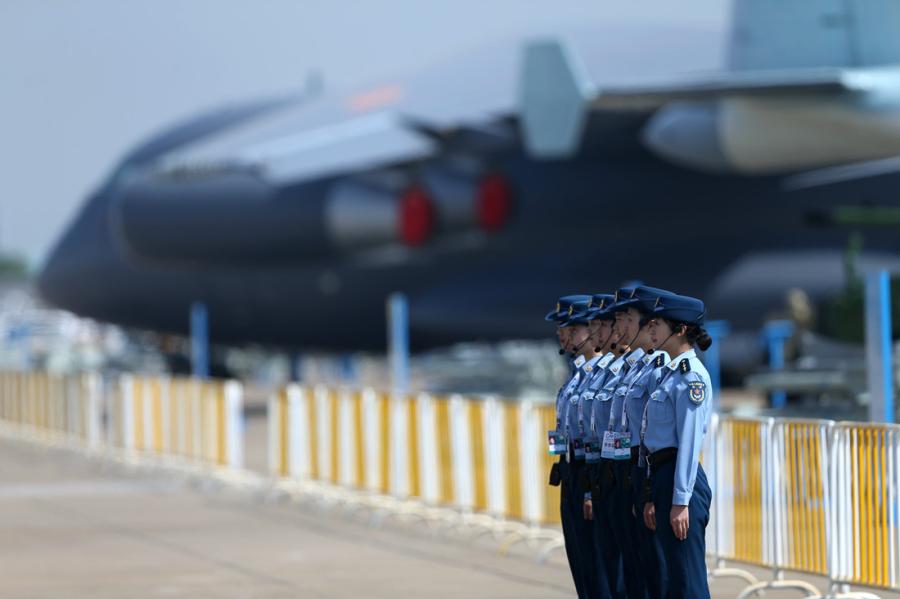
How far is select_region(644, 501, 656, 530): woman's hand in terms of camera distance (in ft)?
24.0

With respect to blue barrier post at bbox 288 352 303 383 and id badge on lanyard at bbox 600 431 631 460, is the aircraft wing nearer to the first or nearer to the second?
id badge on lanyard at bbox 600 431 631 460

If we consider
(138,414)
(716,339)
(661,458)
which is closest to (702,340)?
(661,458)

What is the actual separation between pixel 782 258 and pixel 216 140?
451 inches

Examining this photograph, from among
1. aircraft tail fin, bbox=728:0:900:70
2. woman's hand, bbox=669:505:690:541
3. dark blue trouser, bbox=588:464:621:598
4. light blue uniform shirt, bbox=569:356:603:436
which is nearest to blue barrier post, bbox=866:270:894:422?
light blue uniform shirt, bbox=569:356:603:436

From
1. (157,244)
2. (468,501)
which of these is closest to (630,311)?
(468,501)

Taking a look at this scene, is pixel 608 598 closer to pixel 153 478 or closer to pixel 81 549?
pixel 81 549

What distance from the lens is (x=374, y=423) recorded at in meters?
15.0

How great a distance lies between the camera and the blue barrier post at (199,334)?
32.2m

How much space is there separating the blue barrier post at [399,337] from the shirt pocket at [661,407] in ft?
51.2

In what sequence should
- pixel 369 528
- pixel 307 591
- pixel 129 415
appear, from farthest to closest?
pixel 129 415 → pixel 369 528 → pixel 307 591

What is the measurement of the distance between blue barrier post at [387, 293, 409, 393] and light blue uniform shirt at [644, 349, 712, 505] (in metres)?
15.6

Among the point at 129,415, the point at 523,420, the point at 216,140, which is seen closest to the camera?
the point at 523,420

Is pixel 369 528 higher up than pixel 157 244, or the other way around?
pixel 157 244

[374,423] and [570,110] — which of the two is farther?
[570,110]
